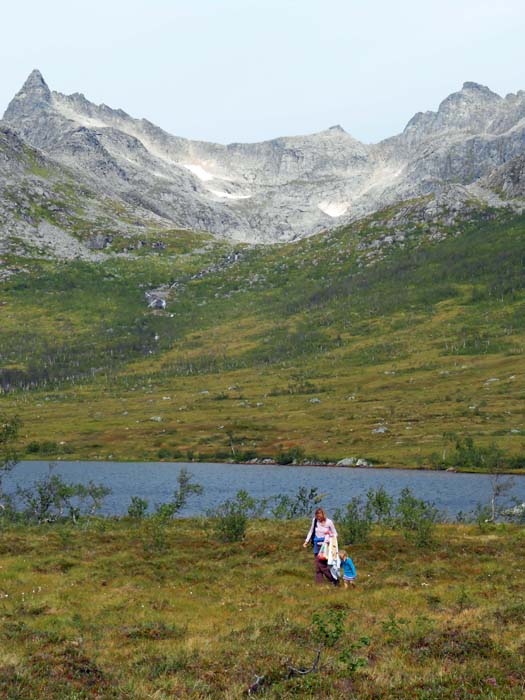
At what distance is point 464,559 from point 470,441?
132014 mm

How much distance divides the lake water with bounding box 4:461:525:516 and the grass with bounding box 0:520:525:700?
68.5m

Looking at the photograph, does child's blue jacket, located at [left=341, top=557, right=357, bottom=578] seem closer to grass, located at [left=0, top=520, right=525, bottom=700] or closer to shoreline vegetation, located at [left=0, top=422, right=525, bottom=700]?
shoreline vegetation, located at [left=0, top=422, right=525, bottom=700]

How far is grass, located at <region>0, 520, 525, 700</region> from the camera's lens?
17.7 m

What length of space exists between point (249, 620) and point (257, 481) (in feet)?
414

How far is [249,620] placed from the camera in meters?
25.0

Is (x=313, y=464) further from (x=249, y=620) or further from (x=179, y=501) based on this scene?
(x=249, y=620)

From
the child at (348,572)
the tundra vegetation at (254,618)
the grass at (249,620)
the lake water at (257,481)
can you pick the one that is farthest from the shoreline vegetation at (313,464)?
the child at (348,572)

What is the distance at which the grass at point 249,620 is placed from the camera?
1767 centimetres

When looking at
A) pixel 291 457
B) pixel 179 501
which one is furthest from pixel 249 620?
pixel 291 457

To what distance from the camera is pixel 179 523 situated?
59.7m

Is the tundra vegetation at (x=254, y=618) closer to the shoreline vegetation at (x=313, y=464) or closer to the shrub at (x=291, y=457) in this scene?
the shoreline vegetation at (x=313, y=464)

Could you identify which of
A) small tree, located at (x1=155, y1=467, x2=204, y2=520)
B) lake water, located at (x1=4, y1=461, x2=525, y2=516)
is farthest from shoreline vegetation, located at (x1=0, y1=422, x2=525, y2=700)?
lake water, located at (x1=4, y1=461, x2=525, y2=516)

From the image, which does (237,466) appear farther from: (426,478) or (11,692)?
(11,692)

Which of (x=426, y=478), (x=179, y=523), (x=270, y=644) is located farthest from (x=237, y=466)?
(x=270, y=644)
